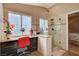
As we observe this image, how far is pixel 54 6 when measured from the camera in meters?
1.52

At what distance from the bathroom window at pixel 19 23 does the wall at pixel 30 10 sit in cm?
6

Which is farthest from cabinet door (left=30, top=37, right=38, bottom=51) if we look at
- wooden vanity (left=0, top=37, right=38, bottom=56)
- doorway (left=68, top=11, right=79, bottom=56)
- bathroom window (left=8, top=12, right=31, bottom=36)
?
doorway (left=68, top=11, right=79, bottom=56)

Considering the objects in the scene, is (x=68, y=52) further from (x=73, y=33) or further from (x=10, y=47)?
(x=10, y=47)

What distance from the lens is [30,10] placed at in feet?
5.06

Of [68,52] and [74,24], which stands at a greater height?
[74,24]

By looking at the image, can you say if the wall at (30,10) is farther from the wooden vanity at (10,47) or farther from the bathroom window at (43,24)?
the wooden vanity at (10,47)

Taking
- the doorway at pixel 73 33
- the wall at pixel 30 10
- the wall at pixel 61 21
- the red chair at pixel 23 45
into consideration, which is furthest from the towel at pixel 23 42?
the doorway at pixel 73 33

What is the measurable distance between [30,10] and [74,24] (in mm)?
739

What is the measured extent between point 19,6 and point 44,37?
0.64 m

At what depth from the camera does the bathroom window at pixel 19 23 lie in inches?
58.1

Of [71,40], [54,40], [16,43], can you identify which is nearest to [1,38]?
[16,43]

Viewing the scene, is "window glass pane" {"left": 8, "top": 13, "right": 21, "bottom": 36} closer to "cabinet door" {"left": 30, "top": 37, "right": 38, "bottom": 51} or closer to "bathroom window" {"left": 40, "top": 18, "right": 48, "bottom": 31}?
"cabinet door" {"left": 30, "top": 37, "right": 38, "bottom": 51}

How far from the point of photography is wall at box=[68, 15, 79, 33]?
148cm

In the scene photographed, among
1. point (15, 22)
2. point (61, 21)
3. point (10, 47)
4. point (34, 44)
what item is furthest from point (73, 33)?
point (10, 47)
